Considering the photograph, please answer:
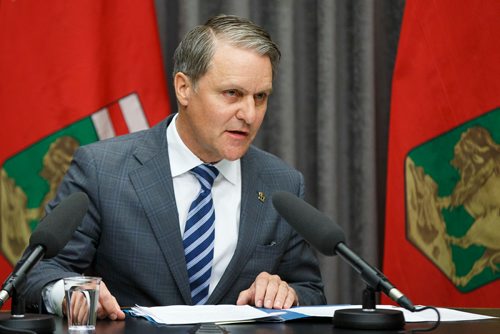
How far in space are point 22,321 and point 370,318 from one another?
0.69 metres

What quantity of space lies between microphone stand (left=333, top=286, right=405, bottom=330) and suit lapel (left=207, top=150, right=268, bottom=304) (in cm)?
72

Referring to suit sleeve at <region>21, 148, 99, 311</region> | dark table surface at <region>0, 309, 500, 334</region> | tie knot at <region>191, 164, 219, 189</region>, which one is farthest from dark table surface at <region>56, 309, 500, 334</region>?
tie knot at <region>191, 164, 219, 189</region>

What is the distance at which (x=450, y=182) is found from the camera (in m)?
3.12

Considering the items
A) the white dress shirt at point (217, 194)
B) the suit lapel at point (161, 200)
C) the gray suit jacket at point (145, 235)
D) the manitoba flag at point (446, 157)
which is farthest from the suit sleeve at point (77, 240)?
the manitoba flag at point (446, 157)

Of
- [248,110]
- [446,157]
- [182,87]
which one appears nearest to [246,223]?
[248,110]

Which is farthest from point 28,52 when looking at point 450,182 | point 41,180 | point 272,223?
point 450,182

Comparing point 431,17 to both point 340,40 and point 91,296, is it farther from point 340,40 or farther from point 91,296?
point 91,296

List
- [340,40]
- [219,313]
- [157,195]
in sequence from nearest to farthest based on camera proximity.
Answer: [219,313], [157,195], [340,40]

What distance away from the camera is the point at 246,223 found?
2516 mm

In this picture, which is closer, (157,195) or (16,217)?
(157,195)

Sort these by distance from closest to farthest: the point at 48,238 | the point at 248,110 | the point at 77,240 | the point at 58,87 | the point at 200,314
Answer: the point at 48,238 < the point at 200,314 < the point at 77,240 < the point at 248,110 < the point at 58,87

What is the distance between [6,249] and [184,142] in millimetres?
855

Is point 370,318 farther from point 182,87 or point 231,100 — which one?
point 182,87

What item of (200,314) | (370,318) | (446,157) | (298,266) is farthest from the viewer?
(446,157)
